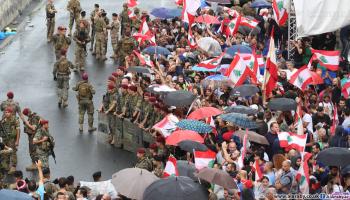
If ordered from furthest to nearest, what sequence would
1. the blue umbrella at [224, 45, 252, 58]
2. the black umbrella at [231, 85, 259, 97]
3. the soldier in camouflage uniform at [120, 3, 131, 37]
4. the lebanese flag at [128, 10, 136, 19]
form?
the soldier in camouflage uniform at [120, 3, 131, 37] → the lebanese flag at [128, 10, 136, 19] → the blue umbrella at [224, 45, 252, 58] → the black umbrella at [231, 85, 259, 97]

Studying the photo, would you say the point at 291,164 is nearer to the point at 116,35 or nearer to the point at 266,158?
the point at 266,158

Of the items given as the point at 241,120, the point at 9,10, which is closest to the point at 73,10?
the point at 9,10

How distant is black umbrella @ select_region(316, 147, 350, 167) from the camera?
1711cm

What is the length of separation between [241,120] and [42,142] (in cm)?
378

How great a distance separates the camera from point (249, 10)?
3238 centimetres

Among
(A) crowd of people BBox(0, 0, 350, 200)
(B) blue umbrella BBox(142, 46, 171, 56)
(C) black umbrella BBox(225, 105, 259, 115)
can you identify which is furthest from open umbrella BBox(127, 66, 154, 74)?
(C) black umbrella BBox(225, 105, 259, 115)

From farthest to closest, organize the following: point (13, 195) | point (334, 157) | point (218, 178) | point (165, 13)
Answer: point (165, 13), point (334, 157), point (218, 178), point (13, 195)

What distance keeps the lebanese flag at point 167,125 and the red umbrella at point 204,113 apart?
426 mm

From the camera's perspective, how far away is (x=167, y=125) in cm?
2078

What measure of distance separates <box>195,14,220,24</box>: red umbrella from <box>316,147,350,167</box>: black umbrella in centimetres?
1234

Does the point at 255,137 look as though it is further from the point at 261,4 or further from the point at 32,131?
the point at 261,4

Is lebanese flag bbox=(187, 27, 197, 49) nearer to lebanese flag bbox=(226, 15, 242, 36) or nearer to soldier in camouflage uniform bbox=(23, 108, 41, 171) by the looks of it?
lebanese flag bbox=(226, 15, 242, 36)

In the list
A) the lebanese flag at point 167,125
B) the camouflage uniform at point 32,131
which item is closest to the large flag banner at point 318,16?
the lebanese flag at point 167,125

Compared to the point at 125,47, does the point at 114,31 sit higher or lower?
lower
